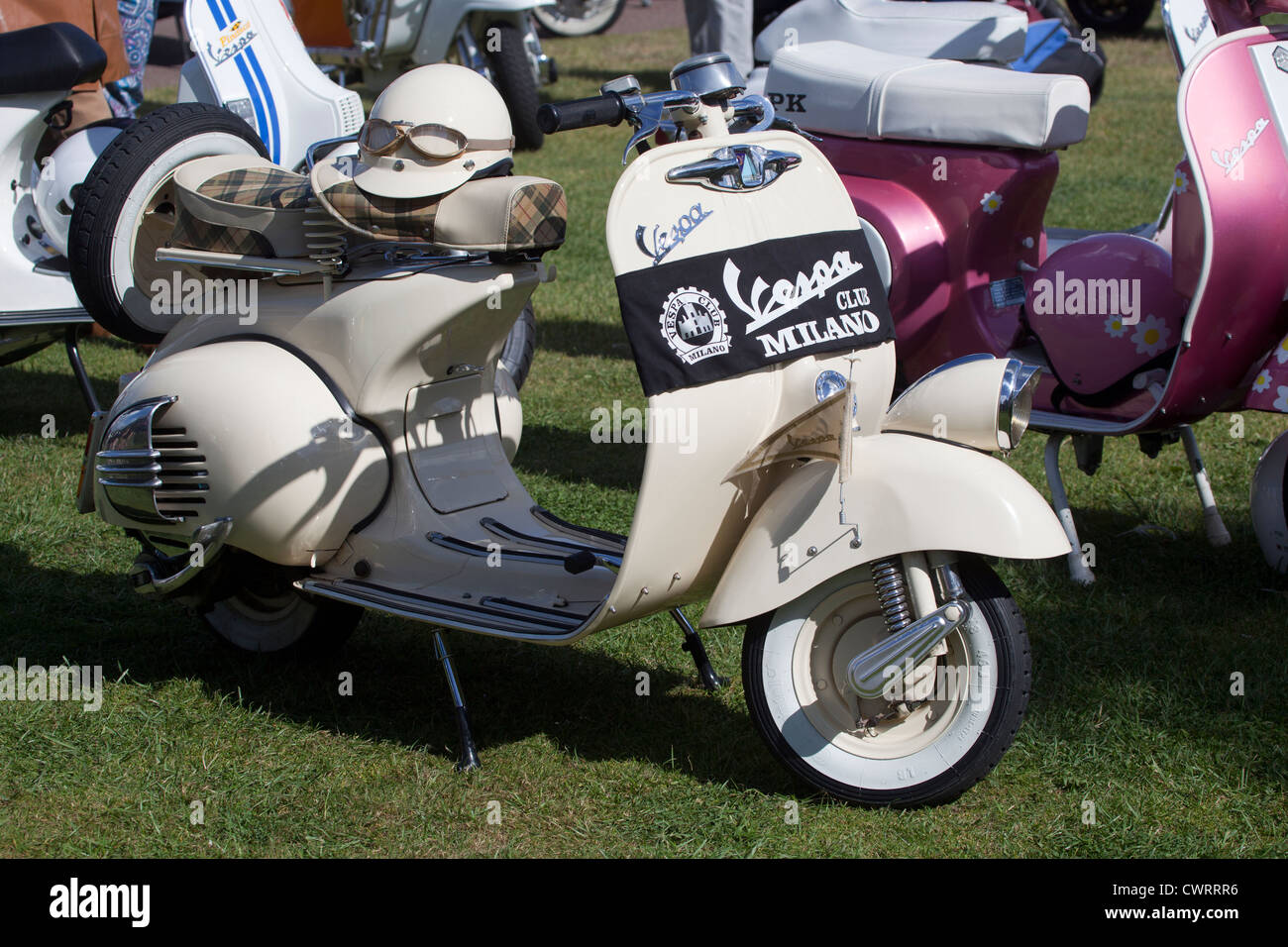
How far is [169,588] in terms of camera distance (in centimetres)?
299

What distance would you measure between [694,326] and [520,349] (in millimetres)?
1888

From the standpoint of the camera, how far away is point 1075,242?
3701 mm

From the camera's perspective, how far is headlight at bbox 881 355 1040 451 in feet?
8.18

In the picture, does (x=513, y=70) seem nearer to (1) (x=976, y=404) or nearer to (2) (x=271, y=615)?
(2) (x=271, y=615)

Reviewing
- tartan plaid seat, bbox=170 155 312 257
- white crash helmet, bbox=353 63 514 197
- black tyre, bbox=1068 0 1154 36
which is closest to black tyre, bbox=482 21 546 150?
tartan plaid seat, bbox=170 155 312 257

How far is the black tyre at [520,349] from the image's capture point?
4.18m

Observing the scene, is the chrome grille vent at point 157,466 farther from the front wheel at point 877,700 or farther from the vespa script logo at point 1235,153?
the vespa script logo at point 1235,153

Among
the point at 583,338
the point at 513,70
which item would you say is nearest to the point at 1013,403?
the point at 583,338

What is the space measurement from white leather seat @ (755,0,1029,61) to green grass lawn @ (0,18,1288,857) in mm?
1594

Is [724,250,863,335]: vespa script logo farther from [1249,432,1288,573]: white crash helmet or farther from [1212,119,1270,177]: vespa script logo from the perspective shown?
[1249,432,1288,573]: white crash helmet

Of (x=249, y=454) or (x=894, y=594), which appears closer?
(x=894, y=594)
